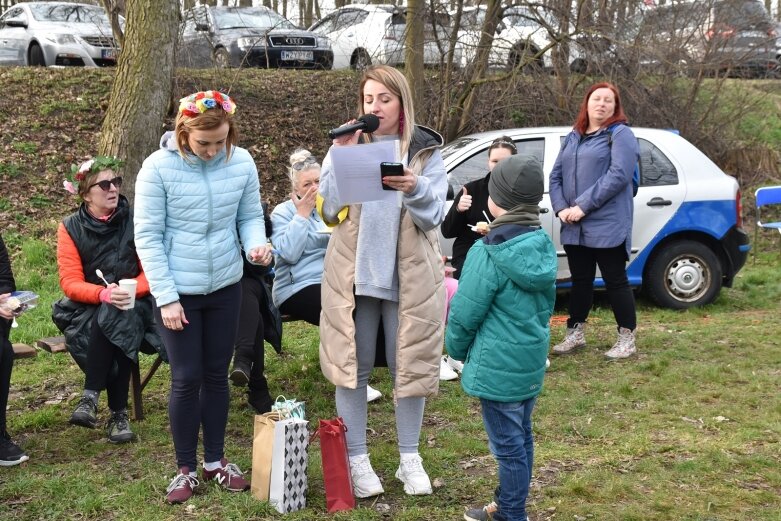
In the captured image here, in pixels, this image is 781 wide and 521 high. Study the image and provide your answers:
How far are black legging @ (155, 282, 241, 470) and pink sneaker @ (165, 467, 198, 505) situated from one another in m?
0.04

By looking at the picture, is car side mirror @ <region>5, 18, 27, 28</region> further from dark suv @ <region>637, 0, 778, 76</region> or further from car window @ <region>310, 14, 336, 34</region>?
dark suv @ <region>637, 0, 778, 76</region>

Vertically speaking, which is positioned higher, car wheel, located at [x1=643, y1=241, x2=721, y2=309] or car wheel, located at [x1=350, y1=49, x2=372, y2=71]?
car wheel, located at [x1=350, y1=49, x2=372, y2=71]

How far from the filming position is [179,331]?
13.0ft

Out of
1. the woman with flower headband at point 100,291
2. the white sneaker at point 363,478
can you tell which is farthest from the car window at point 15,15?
the white sneaker at point 363,478

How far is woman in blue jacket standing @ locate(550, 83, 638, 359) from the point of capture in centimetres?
619

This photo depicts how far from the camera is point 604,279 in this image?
6.45 m

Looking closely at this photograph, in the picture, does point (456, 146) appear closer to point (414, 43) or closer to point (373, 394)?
point (414, 43)

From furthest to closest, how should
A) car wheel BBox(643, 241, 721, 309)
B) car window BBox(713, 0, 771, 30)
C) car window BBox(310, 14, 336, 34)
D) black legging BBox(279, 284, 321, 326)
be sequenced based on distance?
1. car window BBox(310, 14, 336, 34)
2. car window BBox(713, 0, 771, 30)
3. car wheel BBox(643, 241, 721, 309)
4. black legging BBox(279, 284, 321, 326)

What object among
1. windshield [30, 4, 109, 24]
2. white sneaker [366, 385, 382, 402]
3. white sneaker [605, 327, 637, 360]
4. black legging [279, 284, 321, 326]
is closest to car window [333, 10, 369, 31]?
windshield [30, 4, 109, 24]

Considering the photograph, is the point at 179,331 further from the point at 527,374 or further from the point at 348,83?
the point at 348,83

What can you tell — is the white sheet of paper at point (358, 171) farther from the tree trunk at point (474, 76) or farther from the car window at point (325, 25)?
the car window at point (325, 25)

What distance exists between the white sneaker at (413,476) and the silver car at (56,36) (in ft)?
39.9

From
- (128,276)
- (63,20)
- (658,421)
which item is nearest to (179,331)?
(128,276)

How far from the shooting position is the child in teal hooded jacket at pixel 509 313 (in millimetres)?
3494
